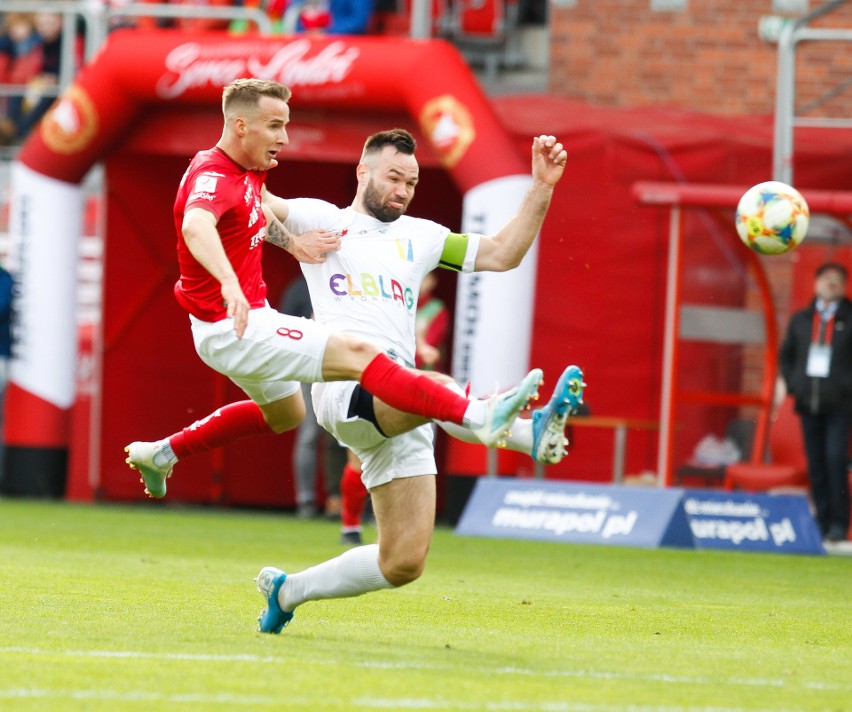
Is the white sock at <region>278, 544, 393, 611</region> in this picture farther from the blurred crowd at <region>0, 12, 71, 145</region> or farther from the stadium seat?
the blurred crowd at <region>0, 12, 71, 145</region>

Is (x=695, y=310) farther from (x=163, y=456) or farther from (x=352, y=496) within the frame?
(x=163, y=456)

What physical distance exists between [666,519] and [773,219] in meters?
2.91

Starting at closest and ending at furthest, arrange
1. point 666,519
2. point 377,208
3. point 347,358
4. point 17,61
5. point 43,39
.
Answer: point 347,358 → point 377,208 → point 666,519 → point 43,39 → point 17,61

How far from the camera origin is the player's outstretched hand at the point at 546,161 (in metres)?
7.17

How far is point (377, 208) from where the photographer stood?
7.25 m

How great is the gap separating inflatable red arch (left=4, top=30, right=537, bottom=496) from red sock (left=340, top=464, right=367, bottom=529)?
2815 millimetres

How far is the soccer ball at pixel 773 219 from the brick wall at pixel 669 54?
6.85m

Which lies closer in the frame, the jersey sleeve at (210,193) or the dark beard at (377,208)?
the jersey sleeve at (210,193)

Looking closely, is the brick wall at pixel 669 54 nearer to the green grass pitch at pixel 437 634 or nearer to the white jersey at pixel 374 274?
the green grass pitch at pixel 437 634

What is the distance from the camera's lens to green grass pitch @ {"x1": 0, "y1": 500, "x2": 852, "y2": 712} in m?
5.54

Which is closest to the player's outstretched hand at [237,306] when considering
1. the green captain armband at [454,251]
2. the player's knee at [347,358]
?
the player's knee at [347,358]

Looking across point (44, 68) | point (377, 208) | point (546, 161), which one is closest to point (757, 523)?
point (546, 161)

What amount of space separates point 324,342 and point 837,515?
8410mm

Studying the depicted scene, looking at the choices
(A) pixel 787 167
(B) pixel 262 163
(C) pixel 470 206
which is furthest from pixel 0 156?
(B) pixel 262 163
